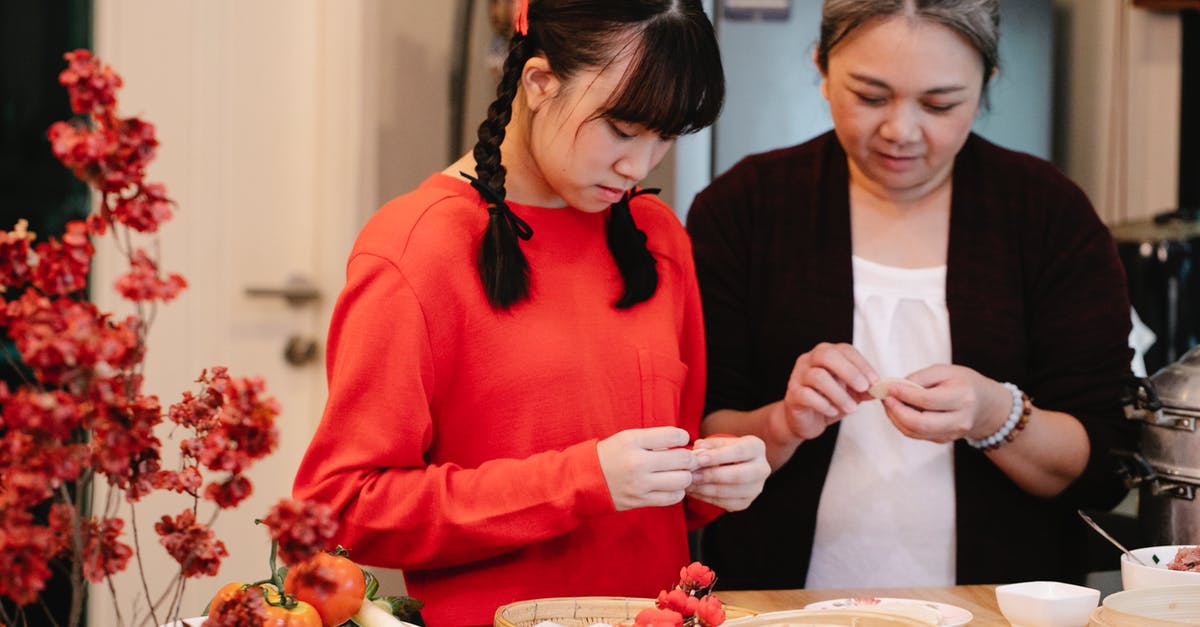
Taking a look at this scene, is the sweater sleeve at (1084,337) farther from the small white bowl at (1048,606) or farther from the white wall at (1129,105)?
the white wall at (1129,105)

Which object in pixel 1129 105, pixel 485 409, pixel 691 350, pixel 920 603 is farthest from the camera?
pixel 1129 105

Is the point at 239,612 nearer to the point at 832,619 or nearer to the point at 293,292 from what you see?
the point at 832,619

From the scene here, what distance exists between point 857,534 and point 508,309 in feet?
2.04

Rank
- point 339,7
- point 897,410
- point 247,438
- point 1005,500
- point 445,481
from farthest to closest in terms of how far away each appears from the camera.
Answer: point 339,7, point 1005,500, point 897,410, point 445,481, point 247,438

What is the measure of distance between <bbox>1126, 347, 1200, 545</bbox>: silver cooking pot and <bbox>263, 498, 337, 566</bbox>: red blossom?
39.2 inches

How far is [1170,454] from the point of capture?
1.31 meters

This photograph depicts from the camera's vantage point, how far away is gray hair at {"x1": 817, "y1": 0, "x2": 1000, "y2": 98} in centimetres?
149

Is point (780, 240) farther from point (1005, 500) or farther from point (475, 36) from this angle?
point (475, 36)

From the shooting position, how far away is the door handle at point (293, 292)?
8.70ft

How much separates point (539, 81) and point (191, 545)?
69 centimetres

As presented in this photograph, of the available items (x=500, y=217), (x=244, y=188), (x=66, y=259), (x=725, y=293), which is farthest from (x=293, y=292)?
(x=66, y=259)

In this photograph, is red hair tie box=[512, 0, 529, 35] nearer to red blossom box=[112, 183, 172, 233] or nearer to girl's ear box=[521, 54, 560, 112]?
girl's ear box=[521, 54, 560, 112]

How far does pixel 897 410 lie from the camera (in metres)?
1.42

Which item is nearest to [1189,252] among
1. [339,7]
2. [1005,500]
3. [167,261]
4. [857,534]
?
[1005,500]
